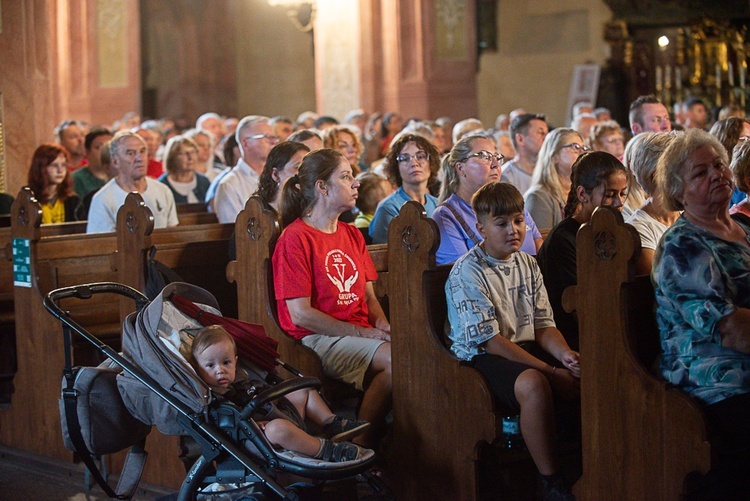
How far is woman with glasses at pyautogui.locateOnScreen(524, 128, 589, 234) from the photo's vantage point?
6.02 metres

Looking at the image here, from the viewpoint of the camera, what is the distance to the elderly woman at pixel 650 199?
177 inches

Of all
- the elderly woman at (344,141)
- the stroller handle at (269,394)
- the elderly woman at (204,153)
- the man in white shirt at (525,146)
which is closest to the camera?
the stroller handle at (269,394)

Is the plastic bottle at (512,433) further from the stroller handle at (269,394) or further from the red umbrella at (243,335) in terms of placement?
the red umbrella at (243,335)

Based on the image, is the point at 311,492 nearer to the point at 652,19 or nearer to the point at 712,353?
the point at 712,353

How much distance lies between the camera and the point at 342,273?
477 cm

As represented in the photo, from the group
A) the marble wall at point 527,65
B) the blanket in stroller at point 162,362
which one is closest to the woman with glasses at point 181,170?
the blanket in stroller at point 162,362

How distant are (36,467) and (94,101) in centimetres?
1153

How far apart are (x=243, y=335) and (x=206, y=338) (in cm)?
24

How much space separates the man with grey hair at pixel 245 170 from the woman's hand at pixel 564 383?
331 cm

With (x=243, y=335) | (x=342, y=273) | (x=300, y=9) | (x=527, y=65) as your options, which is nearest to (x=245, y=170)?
(x=342, y=273)

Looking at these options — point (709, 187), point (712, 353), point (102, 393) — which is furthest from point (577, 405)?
point (102, 393)

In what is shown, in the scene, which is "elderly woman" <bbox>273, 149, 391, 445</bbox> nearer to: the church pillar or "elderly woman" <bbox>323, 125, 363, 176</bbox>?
"elderly woman" <bbox>323, 125, 363, 176</bbox>

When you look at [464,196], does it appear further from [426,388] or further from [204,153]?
[204,153]

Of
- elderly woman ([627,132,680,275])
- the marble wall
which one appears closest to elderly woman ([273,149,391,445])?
elderly woman ([627,132,680,275])
